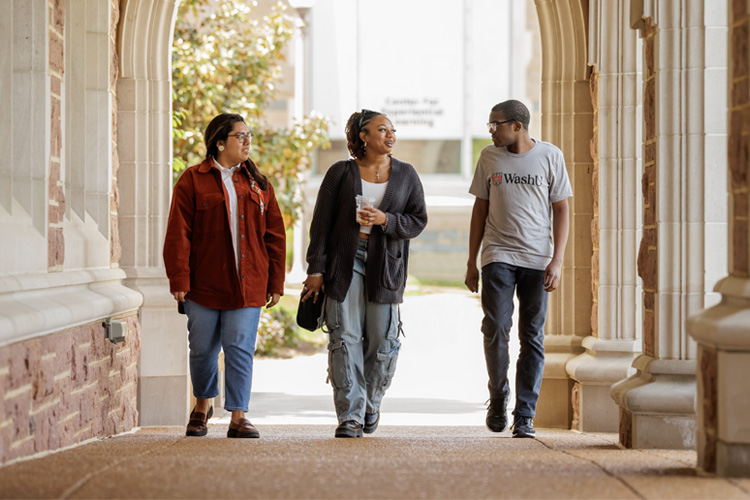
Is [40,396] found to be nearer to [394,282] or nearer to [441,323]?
[394,282]

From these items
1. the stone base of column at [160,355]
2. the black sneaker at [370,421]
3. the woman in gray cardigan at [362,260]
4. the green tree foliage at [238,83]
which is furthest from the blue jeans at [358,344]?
the green tree foliage at [238,83]

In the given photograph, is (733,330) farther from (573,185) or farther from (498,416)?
(573,185)

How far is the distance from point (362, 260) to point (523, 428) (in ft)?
3.26

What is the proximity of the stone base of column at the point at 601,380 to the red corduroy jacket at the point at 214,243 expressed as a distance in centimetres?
198

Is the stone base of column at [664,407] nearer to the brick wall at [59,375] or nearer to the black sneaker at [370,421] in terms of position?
the black sneaker at [370,421]

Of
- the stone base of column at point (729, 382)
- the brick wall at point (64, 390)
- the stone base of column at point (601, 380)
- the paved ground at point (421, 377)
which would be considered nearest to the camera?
the stone base of column at point (729, 382)

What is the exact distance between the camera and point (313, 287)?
4.75 m

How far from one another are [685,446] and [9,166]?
2.64 metres

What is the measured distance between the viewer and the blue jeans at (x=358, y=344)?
15.6ft

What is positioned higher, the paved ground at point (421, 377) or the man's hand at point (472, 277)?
the man's hand at point (472, 277)

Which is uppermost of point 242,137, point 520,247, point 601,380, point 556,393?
point 242,137

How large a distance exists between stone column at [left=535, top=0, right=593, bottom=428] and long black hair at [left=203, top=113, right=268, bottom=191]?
2.10m

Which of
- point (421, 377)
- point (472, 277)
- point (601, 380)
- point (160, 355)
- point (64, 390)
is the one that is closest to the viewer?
point (64, 390)

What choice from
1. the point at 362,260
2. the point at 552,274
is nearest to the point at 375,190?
the point at 362,260
